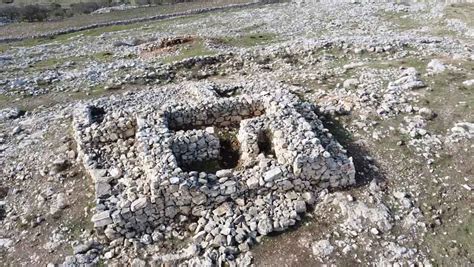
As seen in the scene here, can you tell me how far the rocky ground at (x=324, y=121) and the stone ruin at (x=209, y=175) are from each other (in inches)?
20.7

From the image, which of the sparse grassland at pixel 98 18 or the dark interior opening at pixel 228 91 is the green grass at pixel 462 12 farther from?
the sparse grassland at pixel 98 18

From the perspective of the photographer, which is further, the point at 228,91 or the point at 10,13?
Result: the point at 10,13

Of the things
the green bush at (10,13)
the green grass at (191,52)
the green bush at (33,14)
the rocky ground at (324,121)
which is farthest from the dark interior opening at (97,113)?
the green bush at (10,13)

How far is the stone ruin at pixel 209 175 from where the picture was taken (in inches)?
487

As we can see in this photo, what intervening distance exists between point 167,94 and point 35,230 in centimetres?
1053

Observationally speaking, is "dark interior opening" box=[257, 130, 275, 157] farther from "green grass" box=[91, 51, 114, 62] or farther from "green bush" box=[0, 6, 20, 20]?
"green bush" box=[0, 6, 20, 20]

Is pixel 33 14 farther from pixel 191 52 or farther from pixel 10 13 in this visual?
pixel 191 52

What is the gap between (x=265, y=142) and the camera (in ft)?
50.9

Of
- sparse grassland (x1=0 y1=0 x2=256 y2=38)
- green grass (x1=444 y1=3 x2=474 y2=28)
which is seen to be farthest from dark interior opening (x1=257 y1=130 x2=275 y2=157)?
sparse grassland (x1=0 y1=0 x2=256 y2=38)

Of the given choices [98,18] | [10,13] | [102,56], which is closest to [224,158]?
[102,56]

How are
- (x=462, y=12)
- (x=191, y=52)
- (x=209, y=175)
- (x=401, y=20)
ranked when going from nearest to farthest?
(x=209, y=175), (x=191, y=52), (x=462, y=12), (x=401, y=20)

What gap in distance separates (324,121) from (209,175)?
681 cm

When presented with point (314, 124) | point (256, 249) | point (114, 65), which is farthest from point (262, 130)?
point (114, 65)

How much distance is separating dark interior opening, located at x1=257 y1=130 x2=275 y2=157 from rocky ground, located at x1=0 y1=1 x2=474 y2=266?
111 inches
